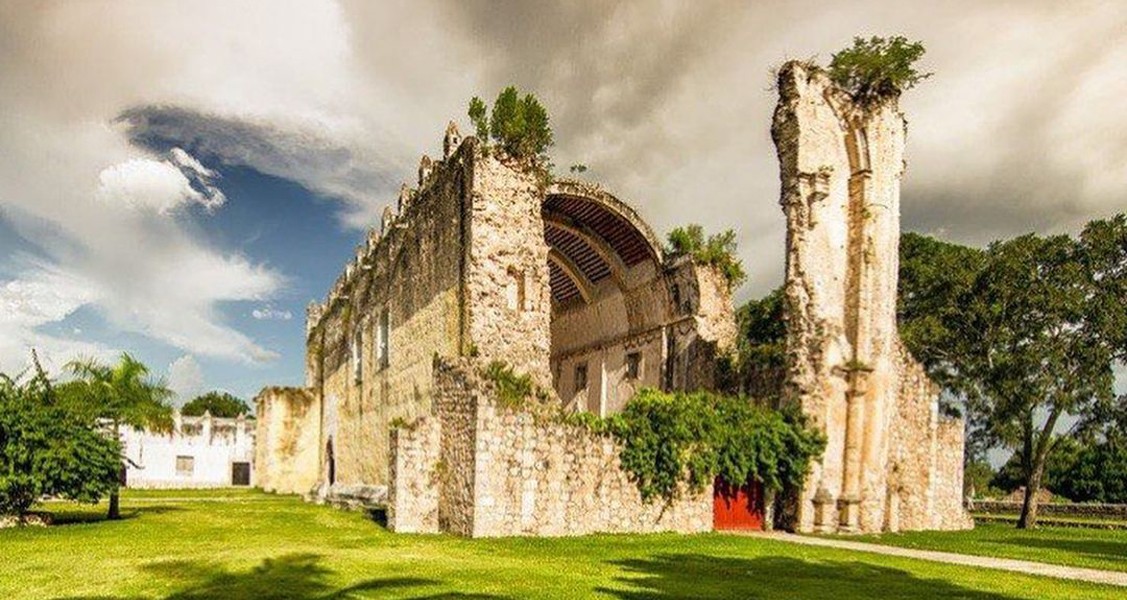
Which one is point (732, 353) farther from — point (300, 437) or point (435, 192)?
point (300, 437)

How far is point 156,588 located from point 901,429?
16.6 metres

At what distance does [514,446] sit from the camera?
15391 mm

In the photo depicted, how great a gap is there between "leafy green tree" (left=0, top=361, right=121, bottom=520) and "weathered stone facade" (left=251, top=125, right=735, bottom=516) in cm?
567

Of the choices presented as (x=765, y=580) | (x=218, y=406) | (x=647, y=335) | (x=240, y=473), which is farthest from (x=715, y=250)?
(x=218, y=406)

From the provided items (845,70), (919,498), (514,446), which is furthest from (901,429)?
(514,446)

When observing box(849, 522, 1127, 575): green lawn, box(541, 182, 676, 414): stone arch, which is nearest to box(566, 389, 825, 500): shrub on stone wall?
box(849, 522, 1127, 575): green lawn

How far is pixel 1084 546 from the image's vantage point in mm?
16797

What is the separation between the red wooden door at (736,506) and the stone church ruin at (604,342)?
67 cm

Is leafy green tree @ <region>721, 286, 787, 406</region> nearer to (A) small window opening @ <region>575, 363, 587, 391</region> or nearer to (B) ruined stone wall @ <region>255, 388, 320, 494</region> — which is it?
(A) small window opening @ <region>575, 363, 587, 391</region>

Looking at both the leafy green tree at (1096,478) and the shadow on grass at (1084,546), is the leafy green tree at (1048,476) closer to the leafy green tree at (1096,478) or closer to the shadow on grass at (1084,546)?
the leafy green tree at (1096,478)

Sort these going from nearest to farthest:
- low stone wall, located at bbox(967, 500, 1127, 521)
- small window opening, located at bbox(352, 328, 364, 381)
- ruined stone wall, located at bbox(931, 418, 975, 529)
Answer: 1. ruined stone wall, located at bbox(931, 418, 975, 529)
2. small window opening, located at bbox(352, 328, 364, 381)
3. low stone wall, located at bbox(967, 500, 1127, 521)

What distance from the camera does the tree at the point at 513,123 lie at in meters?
18.1

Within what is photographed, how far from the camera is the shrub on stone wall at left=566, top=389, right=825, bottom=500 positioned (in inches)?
659

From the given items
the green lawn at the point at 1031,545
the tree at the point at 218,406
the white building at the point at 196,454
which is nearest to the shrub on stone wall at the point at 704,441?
the green lawn at the point at 1031,545
